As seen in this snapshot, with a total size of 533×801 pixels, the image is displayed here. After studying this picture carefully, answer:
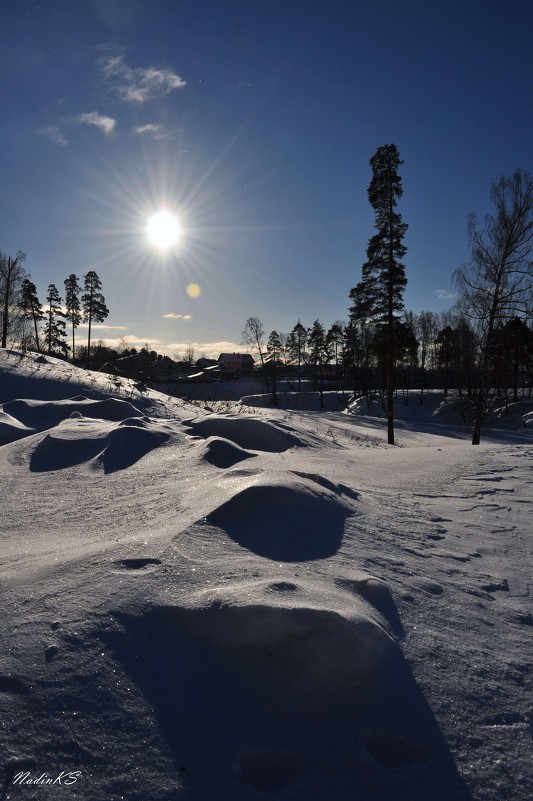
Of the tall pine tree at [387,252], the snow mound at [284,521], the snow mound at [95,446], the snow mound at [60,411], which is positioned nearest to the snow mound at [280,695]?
the snow mound at [284,521]

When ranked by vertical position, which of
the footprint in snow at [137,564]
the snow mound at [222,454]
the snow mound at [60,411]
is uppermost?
the snow mound at [60,411]

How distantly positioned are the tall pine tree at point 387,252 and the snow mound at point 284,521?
13.7 meters

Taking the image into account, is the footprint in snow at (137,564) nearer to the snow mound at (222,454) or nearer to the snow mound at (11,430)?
the snow mound at (222,454)

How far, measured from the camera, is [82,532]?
3.31 meters

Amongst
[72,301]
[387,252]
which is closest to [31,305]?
[72,301]

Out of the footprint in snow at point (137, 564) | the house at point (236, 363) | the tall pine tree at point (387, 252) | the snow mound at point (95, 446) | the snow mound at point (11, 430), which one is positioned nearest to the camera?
the footprint in snow at point (137, 564)

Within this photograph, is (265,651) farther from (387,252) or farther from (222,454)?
(387,252)

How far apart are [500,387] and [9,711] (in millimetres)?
14932

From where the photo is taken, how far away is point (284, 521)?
3.03m

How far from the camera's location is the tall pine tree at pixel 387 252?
16.7 m

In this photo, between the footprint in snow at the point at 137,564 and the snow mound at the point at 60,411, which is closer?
the footprint in snow at the point at 137,564

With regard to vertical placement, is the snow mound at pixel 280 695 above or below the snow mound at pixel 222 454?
below

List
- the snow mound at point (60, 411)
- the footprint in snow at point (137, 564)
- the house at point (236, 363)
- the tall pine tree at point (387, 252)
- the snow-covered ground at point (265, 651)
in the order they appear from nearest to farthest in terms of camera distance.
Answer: the snow-covered ground at point (265, 651), the footprint in snow at point (137, 564), the snow mound at point (60, 411), the tall pine tree at point (387, 252), the house at point (236, 363)

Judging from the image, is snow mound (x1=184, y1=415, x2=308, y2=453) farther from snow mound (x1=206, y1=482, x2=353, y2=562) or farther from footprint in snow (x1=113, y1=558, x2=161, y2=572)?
footprint in snow (x1=113, y1=558, x2=161, y2=572)
